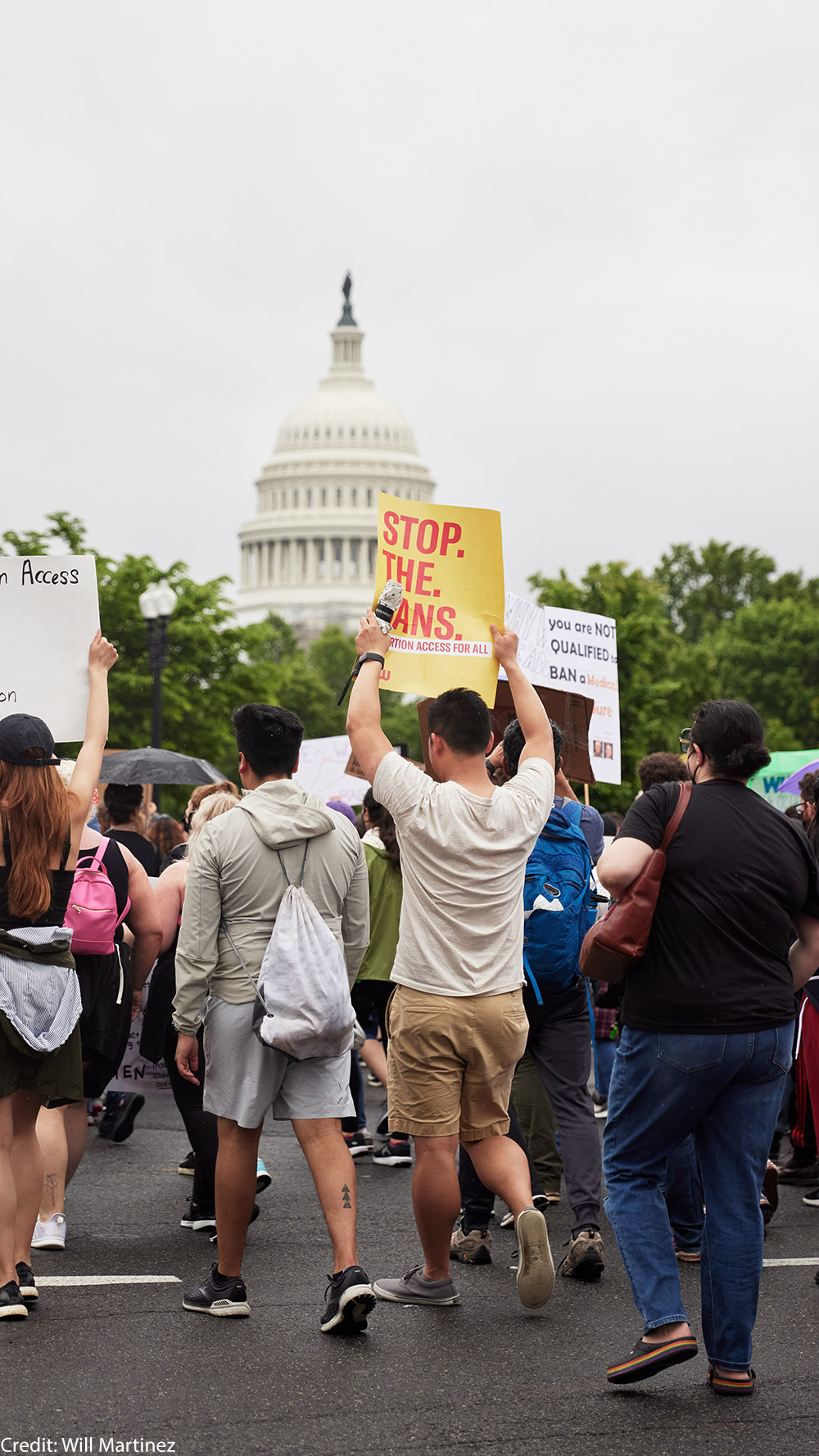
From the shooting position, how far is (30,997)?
520 cm

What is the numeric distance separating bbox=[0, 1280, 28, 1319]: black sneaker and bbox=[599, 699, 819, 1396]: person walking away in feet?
5.91

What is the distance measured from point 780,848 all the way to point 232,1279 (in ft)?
7.24

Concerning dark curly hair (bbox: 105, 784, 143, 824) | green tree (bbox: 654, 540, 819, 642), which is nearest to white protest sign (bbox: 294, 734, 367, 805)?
dark curly hair (bbox: 105, 784, 143, 824)

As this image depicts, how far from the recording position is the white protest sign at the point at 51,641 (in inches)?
233

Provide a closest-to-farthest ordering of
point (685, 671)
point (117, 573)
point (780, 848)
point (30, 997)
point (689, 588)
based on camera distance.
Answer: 1. point (780, 848)
2. point (30, 997)
3. point (117, 573)
4. point (685, 671)
5. point (689, 588)

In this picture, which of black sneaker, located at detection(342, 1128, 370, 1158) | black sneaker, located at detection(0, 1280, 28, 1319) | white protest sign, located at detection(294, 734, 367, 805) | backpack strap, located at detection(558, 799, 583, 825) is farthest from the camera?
white protest sign, located at detection(294, 734, 367, 805)

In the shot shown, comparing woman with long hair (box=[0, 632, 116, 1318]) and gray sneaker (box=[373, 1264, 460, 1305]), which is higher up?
woman with long hair (box=[0, 632, 116, 1318])

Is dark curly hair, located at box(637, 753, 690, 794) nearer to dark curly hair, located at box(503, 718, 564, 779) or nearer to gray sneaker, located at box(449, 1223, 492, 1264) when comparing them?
dark curly hair, located at box(503, 718, 564, 779)

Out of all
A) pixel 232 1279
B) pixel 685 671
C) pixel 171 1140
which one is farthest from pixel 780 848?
pixel 685 671

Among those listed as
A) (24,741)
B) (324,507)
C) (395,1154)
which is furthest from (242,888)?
(324,507)

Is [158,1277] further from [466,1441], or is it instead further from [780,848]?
[780,848]

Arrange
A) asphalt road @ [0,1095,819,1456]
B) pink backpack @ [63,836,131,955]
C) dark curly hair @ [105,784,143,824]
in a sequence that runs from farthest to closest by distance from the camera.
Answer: dark curly hair @ [105,784,143,824], pink backpack @ [63,836,131,955], asphalt road @ [0,1095,819,1456]

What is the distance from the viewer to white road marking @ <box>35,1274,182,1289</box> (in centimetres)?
568

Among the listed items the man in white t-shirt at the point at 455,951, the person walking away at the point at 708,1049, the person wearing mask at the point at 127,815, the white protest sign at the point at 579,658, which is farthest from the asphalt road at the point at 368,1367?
the white protest sign at the point at 579,658
